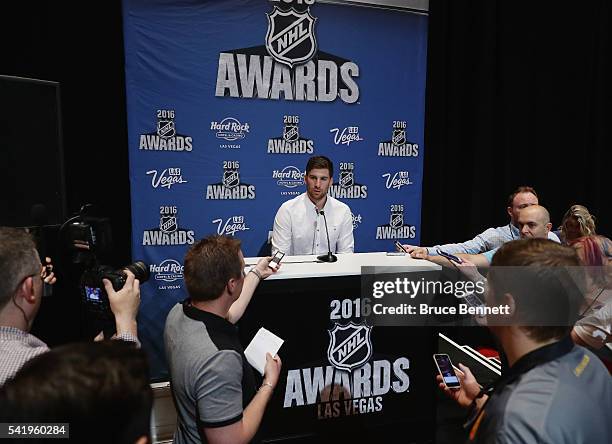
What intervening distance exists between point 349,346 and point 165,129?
7.92 ft

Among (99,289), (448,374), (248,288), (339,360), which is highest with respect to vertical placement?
(99,289)

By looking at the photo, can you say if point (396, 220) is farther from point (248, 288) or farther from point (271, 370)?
point (271, 370)

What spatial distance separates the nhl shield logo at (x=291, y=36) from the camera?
395 cm

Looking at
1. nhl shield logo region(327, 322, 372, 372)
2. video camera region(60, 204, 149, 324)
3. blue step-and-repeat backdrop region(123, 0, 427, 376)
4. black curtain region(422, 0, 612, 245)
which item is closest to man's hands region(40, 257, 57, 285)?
video camera region(60, 204, 149, 324)

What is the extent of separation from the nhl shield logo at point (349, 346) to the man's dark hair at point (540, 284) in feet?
3.45

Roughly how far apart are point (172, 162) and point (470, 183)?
285 centimetres

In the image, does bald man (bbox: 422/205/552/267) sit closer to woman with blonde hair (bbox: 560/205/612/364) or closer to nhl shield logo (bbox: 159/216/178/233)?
woman with blonde hair (bbox: 560/205/612/364)

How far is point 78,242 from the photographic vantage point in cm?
174

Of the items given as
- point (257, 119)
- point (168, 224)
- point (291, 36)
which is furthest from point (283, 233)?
point (291, 36)

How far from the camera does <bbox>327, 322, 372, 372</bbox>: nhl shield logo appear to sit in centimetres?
213

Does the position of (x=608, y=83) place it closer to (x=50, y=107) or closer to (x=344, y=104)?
(x=344, y=104)

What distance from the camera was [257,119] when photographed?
13.0 feet

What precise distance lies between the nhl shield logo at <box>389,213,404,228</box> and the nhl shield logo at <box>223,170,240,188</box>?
4.97ft

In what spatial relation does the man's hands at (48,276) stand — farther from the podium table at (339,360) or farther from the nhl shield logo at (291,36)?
the nhl shield logo at (291,36)
